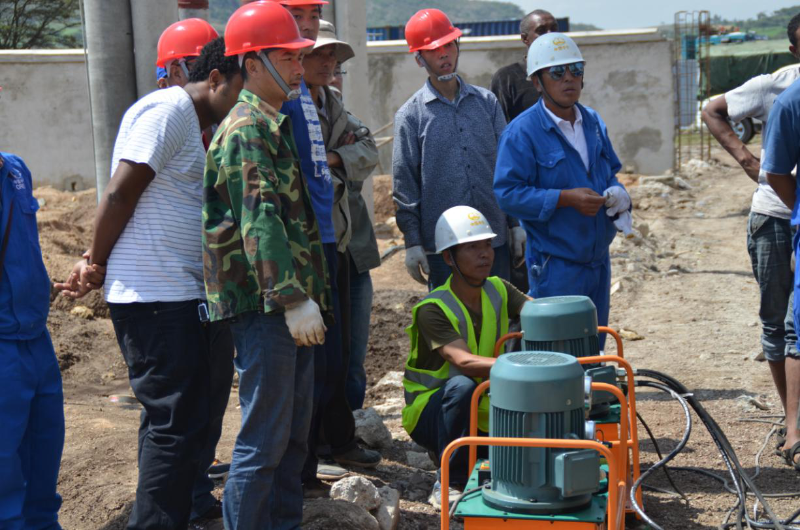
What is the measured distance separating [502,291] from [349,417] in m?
1.07

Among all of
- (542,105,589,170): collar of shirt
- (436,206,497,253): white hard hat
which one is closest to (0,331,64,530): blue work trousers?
(436,206,497,253): white hard hat

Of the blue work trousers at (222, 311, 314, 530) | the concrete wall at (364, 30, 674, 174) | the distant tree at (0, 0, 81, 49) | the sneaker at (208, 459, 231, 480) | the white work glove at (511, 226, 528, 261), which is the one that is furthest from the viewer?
the distant tree at (0, 0, 81, 49)

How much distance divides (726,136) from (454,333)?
2.19 m

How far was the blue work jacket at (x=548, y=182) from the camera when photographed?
15.6ft

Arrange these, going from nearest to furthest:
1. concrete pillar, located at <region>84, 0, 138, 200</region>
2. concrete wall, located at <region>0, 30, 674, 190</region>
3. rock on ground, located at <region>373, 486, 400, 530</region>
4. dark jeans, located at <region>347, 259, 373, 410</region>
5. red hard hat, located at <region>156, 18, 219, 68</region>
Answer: rock on ground, located at <region>373, 486, 400, 530</region>, red hard hat, located at <region>156, 18, 219, 68</region>, dark jeans, located at <region>347, 259, 373, 410</region>, concrete pillar, located at <region>84, 0, 138, 200</region>, concrete wall, located at <region>0, 30, 674, 190</region>

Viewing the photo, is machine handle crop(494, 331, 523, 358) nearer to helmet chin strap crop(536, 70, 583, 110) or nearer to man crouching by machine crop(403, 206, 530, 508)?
man crouching by machine crop(403, 206, 530, 508)

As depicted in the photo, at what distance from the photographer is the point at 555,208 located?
468 centimetres

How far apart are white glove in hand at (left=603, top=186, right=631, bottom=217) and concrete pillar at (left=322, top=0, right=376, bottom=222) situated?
17.4 feet

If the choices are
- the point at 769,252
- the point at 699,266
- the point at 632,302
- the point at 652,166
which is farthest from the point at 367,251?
the point at 652,166

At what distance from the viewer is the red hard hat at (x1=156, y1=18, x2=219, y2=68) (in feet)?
14.0

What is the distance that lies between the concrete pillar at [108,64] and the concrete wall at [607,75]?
557 inches

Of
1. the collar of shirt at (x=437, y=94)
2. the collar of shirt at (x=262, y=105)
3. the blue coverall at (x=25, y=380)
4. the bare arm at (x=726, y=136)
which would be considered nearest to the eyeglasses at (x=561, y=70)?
the collar of shirt at (x=437, y=94)

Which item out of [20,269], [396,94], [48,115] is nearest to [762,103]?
[20,269]

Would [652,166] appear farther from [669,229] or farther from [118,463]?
[118,463]
